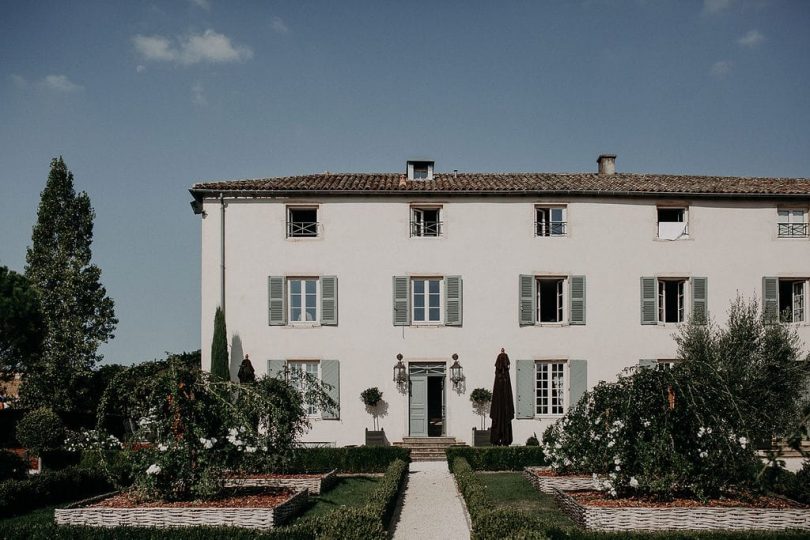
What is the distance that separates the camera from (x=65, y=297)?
2900 cm

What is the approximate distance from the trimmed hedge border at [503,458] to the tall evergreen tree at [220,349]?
679 centimetres

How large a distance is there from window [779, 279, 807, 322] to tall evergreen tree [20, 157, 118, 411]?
23.5 m

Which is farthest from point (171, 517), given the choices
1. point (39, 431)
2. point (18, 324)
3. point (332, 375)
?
point (18, 324)

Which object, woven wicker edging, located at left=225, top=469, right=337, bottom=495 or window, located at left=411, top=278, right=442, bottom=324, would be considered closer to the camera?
woven wicker edging, located at left=225, top=469, right=337, bottom=495

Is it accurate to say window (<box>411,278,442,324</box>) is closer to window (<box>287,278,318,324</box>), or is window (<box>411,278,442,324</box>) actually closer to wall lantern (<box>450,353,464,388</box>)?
wall lantern (<box>450,353,464,388</box>)

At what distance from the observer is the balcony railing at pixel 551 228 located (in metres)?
22.0

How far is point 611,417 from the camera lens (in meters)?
11.5

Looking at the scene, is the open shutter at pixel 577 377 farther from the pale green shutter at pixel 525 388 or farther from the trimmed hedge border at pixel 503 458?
the trimmed hedge border at pixel 503 458

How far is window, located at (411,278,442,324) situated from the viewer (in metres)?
21.7

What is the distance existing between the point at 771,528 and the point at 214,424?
25.4ft

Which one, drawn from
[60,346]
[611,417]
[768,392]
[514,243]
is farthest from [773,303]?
[60,346]

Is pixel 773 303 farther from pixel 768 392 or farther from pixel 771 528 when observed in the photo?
pixel 771 528

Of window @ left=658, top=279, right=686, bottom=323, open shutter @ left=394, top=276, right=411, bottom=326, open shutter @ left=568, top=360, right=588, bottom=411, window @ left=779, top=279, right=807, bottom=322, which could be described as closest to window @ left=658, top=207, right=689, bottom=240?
window @ left=658, top=279, right=686, bottom=323

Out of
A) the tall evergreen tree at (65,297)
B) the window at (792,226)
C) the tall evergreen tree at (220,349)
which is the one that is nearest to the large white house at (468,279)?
the window at (792,226)
